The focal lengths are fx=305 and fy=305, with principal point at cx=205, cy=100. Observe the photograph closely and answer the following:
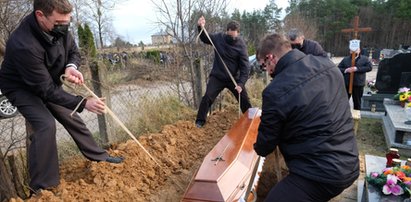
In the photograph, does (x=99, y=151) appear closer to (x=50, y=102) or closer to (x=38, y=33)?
(x=50, y=102)

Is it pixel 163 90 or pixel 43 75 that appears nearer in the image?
pixel 43 75

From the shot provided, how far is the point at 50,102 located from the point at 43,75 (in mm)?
405

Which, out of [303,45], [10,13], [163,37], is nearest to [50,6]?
[10,13]

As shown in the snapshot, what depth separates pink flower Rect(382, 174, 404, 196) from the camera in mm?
2732

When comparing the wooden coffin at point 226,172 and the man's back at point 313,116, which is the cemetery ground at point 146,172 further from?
the man's back at point 313,116

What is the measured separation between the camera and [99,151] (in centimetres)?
334

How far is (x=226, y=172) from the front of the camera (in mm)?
2740

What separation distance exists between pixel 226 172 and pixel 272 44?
3.96 ft

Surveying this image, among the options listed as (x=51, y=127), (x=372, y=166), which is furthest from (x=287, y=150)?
(x=51, y=127)

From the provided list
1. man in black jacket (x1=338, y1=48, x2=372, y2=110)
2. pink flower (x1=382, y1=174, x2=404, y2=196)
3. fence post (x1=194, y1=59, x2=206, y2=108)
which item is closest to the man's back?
pink flower (x1=382, y1=174, x2=404, y2=196)

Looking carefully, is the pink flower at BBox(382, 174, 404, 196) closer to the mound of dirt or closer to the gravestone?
the mound of dirt

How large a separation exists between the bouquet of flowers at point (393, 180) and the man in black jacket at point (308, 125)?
2.73ft

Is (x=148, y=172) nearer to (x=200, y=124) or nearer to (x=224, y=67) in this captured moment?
(x=200, y=124)

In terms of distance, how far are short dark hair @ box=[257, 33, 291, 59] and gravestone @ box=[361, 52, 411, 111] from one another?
6.25 meters
